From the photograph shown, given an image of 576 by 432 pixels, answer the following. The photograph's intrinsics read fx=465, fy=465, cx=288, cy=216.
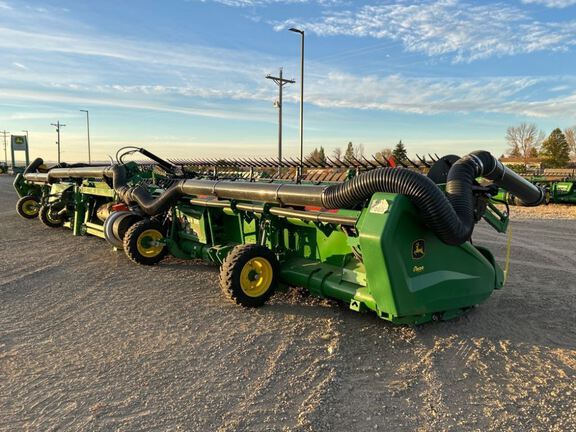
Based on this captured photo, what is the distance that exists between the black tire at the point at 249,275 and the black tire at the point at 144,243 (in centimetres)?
240

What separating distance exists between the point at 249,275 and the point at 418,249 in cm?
185

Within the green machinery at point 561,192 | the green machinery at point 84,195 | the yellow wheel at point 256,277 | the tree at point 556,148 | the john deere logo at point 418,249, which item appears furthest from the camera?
the tree at point 556,148

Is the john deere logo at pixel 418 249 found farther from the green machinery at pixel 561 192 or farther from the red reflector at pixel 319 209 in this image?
the green machinery at pixel 561 192

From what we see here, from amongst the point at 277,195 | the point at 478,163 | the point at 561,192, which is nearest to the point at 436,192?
the point at 478,163

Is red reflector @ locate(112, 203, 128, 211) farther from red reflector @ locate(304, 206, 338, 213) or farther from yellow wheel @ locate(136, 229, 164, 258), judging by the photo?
red reflector @ locate(304, 206, 338, 213)

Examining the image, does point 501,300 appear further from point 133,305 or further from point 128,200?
point 128,200

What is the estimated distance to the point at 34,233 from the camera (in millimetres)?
10336

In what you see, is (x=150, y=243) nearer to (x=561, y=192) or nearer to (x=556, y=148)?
(x=561, y=192)

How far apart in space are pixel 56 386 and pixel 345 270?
277 centimetres

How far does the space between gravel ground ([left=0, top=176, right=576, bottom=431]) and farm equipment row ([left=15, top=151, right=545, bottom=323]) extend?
1.15ft

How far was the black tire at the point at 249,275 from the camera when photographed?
4.82 metres

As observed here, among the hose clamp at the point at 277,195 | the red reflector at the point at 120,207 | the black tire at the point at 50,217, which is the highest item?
the hose clamp at the point at 277,195

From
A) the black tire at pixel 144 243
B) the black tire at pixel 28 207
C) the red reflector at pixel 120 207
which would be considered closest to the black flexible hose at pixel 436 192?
the black tire at pixel 144 243

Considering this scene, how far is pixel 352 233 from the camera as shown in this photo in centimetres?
450
